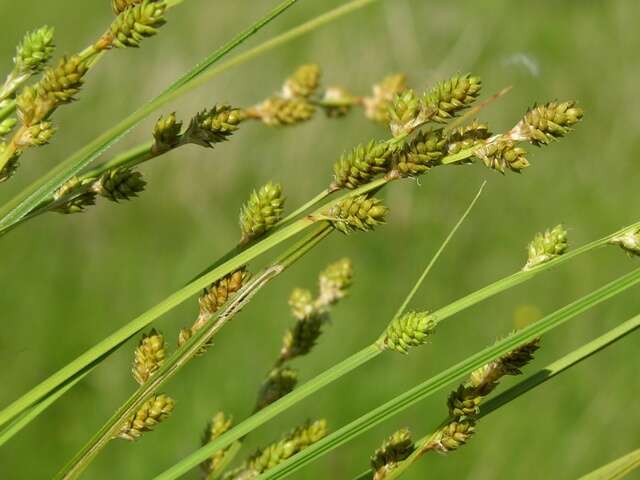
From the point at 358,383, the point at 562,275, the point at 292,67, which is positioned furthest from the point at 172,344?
the point at 292,67

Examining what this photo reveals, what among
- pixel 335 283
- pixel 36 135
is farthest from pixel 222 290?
pixel 335 283

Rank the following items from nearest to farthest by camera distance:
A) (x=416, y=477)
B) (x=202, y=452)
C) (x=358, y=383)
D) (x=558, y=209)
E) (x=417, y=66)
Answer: (x=202, y=452) < (x=416, y=477) < (x=358, y=383) < (x=558, y=209) < (x=417, y=66)

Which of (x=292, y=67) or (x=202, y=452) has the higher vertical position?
(x=292, y=67)

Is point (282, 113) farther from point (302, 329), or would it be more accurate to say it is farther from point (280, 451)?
point (280, 451)

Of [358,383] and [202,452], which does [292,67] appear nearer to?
[358,383]

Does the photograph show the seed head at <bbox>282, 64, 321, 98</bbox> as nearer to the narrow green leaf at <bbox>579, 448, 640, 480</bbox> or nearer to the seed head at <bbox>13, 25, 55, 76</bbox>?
the seed head at <bbox>13, 25, 55, 76</bbox>

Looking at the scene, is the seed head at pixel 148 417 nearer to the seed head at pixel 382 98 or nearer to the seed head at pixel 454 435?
the seed head at pixel 454 435
